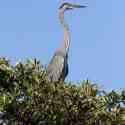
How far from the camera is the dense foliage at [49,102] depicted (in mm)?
8555

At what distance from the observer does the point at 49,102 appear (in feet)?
28.2

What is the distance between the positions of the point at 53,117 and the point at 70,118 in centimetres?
27

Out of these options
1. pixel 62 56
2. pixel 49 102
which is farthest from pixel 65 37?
pixel 49 102

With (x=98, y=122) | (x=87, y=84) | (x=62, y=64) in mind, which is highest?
(x=62, y=64)

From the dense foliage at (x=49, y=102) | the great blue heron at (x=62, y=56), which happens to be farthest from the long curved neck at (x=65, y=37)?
the dense foliage at (x=49, y=102)

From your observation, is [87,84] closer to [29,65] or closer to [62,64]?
[29,65]

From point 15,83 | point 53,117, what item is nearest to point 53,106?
point 53,117

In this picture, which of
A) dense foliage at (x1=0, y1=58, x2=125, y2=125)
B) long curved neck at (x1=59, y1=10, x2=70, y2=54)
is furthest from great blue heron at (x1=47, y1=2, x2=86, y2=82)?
dense foliage at (x1=0, y1=58, x2=125, y2=125)

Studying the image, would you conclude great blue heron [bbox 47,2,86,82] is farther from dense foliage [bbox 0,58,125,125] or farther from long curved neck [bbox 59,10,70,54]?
dense foliage [bbox 0,58,125,125]

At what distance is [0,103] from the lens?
8.49m

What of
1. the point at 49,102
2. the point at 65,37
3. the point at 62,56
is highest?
the point at 65,37

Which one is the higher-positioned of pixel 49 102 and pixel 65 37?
pixel 65 37

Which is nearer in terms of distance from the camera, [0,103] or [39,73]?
[0,103]

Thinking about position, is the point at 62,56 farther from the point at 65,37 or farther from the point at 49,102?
the point at 49,102
